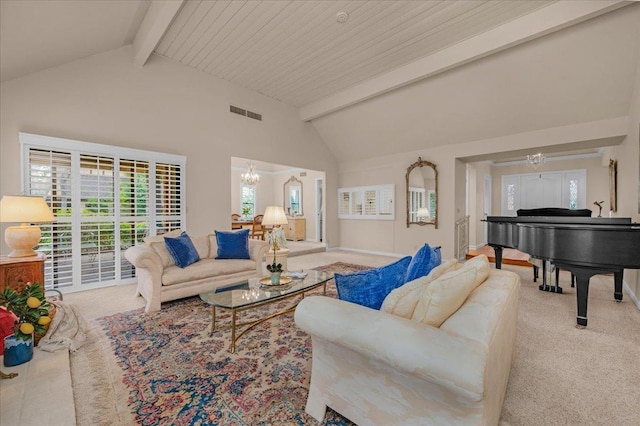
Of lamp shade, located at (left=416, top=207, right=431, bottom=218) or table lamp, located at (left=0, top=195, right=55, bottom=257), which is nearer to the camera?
table lamp, located at (left=0, top=195, right=55, bottom=257)

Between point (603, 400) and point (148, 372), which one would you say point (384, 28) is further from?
point (148, 372)

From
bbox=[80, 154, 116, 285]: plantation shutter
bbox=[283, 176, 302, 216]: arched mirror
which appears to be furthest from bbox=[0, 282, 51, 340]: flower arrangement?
bbox=[283, 176, 302, 216]: arched mirror

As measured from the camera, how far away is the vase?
6.22 feet

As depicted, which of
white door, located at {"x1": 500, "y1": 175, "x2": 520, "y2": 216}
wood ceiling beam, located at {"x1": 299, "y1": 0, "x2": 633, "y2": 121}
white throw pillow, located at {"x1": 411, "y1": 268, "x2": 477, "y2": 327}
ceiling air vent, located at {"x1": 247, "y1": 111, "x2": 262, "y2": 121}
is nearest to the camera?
white throw pillow, located at {"x1": 411, "y1": 268, "x2": 477, "y2": 327}

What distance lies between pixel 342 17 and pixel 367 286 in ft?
12.0

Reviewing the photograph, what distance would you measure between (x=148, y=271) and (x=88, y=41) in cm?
310

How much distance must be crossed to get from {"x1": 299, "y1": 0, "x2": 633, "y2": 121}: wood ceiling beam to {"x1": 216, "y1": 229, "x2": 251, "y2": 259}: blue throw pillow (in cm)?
370

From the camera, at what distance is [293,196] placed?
10.2 metres

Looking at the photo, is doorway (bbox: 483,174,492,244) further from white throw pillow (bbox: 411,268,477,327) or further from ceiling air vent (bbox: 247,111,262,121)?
white throw pillow (bbox: 411,268,477,327)

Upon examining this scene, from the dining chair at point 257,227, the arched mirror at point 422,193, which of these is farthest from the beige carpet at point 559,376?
the dining chair at point 257,227

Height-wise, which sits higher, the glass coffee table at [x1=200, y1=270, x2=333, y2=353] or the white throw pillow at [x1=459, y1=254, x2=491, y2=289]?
the white throw pillow at [x1=459, y1=254, x2=491, y2=289]

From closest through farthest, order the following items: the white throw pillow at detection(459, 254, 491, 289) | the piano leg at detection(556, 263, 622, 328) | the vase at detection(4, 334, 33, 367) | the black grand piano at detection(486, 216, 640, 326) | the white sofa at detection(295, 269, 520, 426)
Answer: the white sofa at detection(295, 269, 520, 426)
the white throw pillow at detection(459, 254, 491, 289)
the vase at detection(4, 334, 33, 367)
the black grand piano at detection(486, 216, 640, 326)
the piano leg at detection(556, 263, 622, 328)

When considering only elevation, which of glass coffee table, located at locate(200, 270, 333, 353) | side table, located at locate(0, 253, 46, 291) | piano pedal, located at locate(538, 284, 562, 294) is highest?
side table, located at locate(0, 253, 46, 291)

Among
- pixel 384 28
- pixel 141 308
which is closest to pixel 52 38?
pixel 141 308
